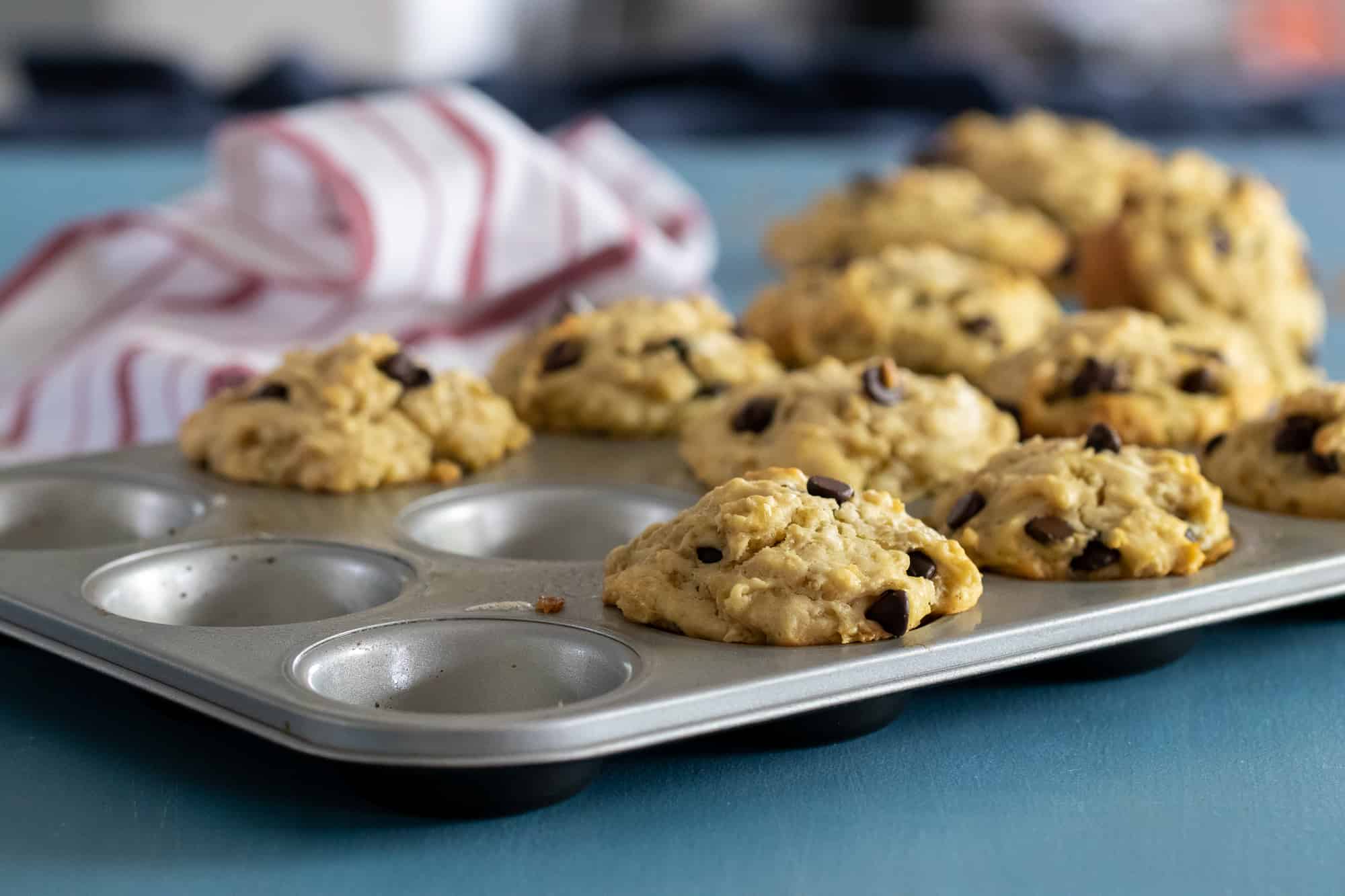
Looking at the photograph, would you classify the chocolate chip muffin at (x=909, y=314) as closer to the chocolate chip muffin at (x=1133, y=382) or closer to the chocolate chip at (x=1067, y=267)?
the chocolate chip muffin at (x=1133, y=382)

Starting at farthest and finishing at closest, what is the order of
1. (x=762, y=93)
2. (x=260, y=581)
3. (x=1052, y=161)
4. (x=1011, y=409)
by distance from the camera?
(x=762, y=93), (x=1052, y=161), (x=1011, y=409), (x=260, y=581)

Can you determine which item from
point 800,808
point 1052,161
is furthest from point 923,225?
point 800,808

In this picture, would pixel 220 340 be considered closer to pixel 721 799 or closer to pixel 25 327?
pixel 25 327

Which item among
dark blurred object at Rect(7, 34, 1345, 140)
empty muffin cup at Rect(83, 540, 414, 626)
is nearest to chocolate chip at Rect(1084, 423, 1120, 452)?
empty muffin cup at Rect(83, 540, 414, 626)

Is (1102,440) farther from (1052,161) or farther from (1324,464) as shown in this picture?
(1052,161)

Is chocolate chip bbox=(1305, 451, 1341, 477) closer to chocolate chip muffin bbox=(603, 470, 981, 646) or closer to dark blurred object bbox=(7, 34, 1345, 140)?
chocolate chip muffin bbox=(603, 470, 981, 646)

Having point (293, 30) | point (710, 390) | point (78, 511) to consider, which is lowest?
point (293, 30)

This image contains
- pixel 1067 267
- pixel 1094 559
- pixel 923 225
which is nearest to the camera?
pixel 1094 559

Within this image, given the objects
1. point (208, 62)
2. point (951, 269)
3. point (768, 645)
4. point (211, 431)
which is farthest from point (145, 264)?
point (208, 62)
